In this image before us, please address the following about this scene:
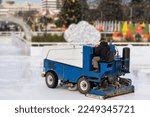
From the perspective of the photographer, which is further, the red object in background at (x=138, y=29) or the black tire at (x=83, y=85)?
the red object in background at (x=138, y=29)

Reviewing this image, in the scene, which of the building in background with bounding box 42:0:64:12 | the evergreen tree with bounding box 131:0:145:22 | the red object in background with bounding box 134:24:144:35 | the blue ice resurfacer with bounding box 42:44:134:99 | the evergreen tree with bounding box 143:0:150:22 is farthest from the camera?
the evergreen tree with bounding box 131:0:145:22

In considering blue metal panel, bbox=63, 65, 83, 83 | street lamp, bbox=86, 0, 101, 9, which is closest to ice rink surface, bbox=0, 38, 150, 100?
blue metal panel, bbox=63, 65, 83, 83

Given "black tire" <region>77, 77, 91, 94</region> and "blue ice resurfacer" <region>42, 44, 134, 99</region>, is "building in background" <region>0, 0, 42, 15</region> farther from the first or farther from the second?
"black tire" <region>77, 77, 91, 94</region>

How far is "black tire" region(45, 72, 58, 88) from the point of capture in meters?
8.31

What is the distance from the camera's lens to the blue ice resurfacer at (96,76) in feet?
24.2

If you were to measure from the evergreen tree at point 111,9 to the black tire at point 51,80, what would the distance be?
38381 mm

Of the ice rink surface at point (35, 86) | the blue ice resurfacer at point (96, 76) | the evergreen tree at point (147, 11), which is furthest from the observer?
the evergreen tree at point (147, 11)

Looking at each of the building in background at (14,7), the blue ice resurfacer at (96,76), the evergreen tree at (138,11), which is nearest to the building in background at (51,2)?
the evergreen tree at (138,11)

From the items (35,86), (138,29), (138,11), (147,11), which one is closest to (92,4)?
(138,11)

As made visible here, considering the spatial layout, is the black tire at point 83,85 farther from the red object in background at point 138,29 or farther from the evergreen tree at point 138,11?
the evergreen tree at point 138,11

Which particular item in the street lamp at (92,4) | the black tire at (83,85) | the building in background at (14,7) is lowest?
the black tire at (83,85)

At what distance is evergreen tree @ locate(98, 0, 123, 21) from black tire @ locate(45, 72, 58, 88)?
38381 mm

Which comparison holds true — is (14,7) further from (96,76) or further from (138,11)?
(96,76)

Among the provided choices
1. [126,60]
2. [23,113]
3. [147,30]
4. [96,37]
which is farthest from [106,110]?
[147,30]
